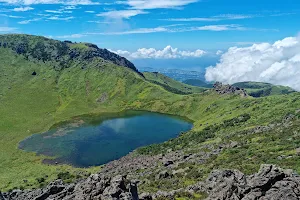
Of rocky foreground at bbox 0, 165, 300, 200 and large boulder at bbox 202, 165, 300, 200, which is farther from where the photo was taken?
rocky foreground at bbox 0, 165, 300, 200

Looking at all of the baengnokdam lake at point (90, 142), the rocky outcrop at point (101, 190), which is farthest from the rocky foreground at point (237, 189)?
the baengnokdam lake at point (90, 142)

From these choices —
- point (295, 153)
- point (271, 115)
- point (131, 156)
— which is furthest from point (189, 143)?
point (295, 153)

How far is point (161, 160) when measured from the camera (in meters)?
117

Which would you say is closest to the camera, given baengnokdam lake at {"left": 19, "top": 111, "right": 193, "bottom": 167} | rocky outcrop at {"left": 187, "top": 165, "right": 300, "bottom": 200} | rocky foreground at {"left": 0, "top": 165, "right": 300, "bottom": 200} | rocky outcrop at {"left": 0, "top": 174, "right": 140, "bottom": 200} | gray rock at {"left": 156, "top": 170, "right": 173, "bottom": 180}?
rocky outcrop at {"left": 187, "top": 165, "right": 300, "bottom": 200}

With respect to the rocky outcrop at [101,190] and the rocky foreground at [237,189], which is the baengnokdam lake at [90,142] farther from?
the rocky foreground at [237,189]

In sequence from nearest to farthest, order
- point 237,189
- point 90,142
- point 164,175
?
point 237,189 → point 164,175 → point 90,142

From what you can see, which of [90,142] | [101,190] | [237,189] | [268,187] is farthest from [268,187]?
[90,142]

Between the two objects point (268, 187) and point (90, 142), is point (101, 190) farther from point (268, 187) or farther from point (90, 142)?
point (90, 142)

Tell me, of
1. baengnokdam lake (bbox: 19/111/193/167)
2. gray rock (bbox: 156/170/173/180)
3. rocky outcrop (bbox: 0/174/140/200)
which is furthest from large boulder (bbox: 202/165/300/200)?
baengnokdam lake (bbox: 19/111/193/167)

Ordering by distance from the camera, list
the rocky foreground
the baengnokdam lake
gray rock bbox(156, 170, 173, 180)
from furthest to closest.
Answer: the baengnokdam lake
gray rock bbox(156, 170, 173, 180)
the rocky foreground

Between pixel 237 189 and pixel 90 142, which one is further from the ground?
pixel 237 189

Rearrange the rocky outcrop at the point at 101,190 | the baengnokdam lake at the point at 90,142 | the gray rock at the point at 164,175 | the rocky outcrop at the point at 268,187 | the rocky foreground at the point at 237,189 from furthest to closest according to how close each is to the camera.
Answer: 1. the baengnokdam lake at the point at 90,142
2. the gray rock at the point at 164,175
3. the rocky outcrop at the point at 101,190
4. the rocky foreground at the point at 237,189
5. the rocky outcrop at the point at 268,187

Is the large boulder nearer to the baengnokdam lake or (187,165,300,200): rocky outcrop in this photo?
(187,165,300,200): rocky outcrop

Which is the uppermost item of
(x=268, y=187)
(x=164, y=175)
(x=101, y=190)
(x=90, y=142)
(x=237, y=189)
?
(x=268, y=187)
